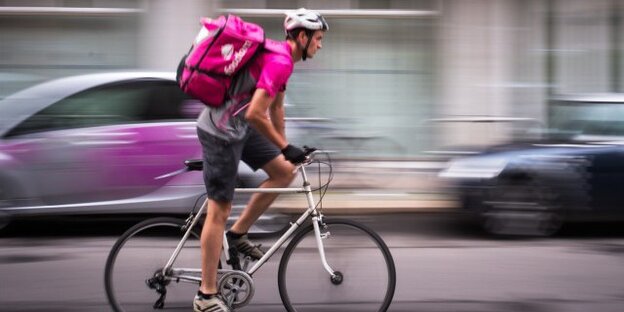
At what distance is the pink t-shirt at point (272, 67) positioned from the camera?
4.48 metres

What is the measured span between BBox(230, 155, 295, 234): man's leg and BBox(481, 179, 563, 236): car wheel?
391cm

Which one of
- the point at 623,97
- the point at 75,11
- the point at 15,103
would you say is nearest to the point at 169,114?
the point at 15,103

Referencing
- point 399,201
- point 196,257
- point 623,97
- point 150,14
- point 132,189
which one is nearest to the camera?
point 196,257

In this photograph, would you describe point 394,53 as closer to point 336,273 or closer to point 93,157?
point 93,157

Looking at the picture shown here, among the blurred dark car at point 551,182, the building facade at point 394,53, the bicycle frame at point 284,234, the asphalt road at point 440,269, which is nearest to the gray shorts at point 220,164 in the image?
the bicycle frame at point 284,234

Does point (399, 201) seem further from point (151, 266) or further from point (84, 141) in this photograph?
point (151, 266)

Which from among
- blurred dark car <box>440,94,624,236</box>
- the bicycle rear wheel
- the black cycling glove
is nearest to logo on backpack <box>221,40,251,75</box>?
the black cycling glove

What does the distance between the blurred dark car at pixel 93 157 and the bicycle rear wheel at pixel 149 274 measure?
2901 mm

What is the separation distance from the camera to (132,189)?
7832 mm

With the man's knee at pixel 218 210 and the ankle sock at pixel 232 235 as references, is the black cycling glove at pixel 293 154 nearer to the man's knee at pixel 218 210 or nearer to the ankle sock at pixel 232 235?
the man's knee at pixel 218 210

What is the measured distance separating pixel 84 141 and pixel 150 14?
4.96m

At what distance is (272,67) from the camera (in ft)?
14.8

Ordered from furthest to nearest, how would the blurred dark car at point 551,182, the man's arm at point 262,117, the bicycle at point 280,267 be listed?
1. the blurred dark car at point 551,182
2. the bicycle at point 280,267
3. the man's arm at point 262,117

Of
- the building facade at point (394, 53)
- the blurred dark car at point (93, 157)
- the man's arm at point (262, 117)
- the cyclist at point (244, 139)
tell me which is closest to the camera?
the man's arm at point (262, 117)
